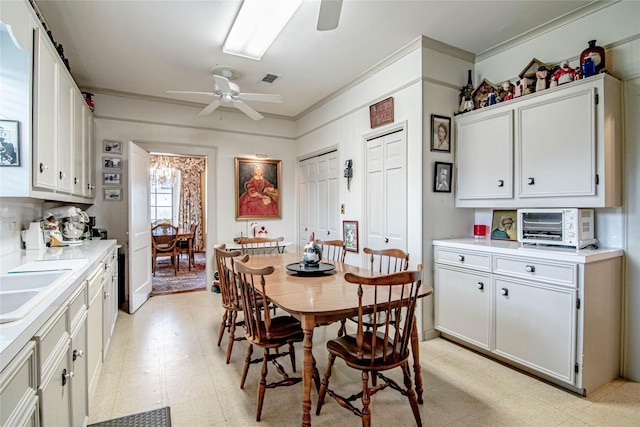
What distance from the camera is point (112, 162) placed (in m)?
4.35

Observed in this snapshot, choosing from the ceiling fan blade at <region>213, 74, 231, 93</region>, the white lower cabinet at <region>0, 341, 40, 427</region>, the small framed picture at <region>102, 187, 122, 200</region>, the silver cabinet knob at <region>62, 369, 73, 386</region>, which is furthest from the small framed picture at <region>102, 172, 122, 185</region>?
the white lower cabinet at <region>0, 341, 40, 427</region>

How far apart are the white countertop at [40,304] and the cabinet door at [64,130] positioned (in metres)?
0.53

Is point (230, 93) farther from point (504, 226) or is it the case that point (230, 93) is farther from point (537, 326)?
point (537, 326)

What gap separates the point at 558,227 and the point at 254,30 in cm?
301

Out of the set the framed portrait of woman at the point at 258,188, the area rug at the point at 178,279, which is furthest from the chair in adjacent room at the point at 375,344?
the area rug at the point at 178,279

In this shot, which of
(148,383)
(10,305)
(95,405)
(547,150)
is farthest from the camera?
(547,150)

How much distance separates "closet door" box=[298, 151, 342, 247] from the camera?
14.8ft

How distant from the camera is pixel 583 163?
2369mm

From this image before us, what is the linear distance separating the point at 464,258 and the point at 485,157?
98 cm

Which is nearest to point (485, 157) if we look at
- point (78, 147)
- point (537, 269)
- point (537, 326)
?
point (537, 269)

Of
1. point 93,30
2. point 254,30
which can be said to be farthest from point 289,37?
point 93,30

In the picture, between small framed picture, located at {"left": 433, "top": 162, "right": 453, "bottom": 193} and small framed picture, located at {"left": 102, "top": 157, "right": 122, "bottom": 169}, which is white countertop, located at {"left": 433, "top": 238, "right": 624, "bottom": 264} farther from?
small framed picture, located at {"left": 102, "top": 157, "right": 122, "bottom": 169}

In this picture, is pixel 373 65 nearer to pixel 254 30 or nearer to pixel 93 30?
pixel 254 30

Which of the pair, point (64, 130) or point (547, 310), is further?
point (64, 130)
